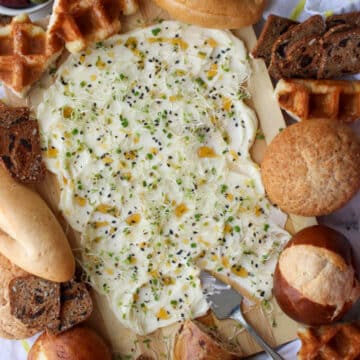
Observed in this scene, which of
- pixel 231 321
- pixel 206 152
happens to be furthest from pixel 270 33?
pixel 231 321

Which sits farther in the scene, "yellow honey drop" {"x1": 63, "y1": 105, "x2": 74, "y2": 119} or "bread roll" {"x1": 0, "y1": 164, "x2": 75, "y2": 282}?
"yellow honey drop" {"x1": 63, "y1": 105, "x2": 74, "y2": 119}

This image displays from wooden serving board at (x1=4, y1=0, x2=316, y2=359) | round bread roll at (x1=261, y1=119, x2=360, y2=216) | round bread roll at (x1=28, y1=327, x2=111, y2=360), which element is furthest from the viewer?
wooden serving board at (x1=4, y1=0, x2=316, y2=359)

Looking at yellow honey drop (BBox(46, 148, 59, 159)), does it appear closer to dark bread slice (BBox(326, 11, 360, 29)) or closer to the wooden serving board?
the wooden serving board

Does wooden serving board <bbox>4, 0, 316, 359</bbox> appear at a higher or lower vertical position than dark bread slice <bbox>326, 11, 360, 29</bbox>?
lower

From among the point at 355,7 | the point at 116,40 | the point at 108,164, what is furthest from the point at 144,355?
the point at 355,7

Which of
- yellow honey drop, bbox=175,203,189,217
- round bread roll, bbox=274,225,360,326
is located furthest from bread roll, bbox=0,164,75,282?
round bread roll, bbox=274,225,360,326

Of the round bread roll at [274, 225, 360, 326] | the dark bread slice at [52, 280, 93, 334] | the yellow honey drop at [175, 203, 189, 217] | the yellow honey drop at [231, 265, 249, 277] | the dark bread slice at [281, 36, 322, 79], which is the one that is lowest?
the dark bread slice at [52, 280, 93, 334]

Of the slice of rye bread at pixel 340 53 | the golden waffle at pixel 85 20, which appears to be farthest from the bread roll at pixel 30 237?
the slice of rye bread at pixel 340 53

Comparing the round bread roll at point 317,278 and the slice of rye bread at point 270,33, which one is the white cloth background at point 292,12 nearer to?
the slice of rye bread at point 270,33
